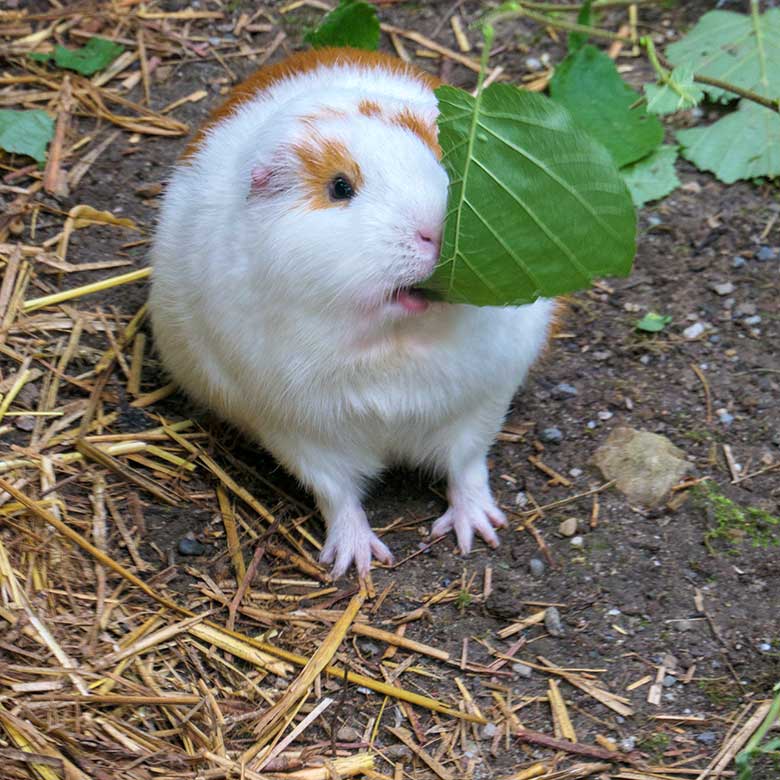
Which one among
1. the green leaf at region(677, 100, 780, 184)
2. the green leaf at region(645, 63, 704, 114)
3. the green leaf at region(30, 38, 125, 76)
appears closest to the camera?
the green leaf at region(645, 63, 704, 114)

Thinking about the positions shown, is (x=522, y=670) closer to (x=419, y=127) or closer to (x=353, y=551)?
(x=353, y=551)

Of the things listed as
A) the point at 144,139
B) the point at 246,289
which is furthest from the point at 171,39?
the point at 246,289

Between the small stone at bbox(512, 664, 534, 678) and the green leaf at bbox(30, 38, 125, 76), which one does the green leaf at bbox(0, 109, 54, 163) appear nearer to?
the green leaf at bbox(30, 38, 125, 76)

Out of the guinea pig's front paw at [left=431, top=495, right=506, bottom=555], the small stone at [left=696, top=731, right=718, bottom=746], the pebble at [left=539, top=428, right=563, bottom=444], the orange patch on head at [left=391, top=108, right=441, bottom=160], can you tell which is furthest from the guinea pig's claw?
the orange patch on head at [left=391, top=108, right=441, bottom=160]

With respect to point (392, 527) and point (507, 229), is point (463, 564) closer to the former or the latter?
point (392, 527)

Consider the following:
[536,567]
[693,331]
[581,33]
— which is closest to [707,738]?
[536,567]

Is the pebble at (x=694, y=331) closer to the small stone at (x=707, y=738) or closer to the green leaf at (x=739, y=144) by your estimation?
Answer: the green leaf at (x=739, y=144)
